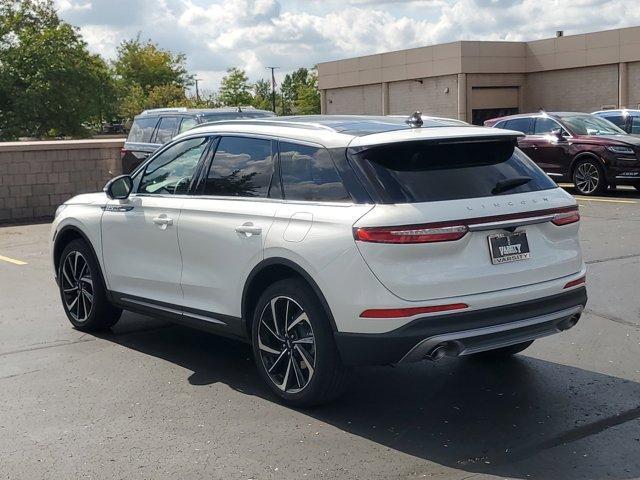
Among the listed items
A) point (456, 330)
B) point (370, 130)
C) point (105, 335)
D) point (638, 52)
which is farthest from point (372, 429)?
point (638, 52)

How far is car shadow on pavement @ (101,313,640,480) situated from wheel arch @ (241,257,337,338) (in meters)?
0.58

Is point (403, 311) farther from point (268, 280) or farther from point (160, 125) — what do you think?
point (160, 125)

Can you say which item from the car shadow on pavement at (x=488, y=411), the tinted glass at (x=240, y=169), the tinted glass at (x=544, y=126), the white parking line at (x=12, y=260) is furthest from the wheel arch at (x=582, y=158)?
the tinted glass at (x=240, y=169)

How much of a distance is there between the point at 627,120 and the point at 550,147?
3.47 meters

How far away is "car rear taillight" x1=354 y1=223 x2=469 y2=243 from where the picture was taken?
507 cm

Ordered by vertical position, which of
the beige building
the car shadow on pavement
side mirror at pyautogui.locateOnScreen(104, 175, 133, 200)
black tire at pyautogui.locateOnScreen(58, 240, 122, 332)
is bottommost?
the car shadow on pavement

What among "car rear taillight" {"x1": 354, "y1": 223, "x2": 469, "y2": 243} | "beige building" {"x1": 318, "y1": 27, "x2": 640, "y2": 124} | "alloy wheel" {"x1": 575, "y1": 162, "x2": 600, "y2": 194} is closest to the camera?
"car rear taillight" {"x1": 354, "y1": 223, "x2": 469, "y2": 243}

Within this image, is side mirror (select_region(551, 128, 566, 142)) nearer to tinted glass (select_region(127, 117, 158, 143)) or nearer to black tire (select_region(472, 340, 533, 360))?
tinted glass (select_region(127, 117, 158, 143))

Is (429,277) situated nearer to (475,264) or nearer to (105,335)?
(475,264)

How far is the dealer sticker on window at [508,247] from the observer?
5.30 metres

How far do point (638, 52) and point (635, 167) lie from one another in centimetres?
2553

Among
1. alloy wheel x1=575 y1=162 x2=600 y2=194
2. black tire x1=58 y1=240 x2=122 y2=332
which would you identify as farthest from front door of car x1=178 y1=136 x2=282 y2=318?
alloy wheel x1=575 y1=162 x2=600 y2=194

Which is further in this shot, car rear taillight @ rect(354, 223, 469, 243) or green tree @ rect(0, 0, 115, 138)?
green tree @ rect(0, 0, 115, 138)

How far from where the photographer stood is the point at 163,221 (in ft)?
21.9
